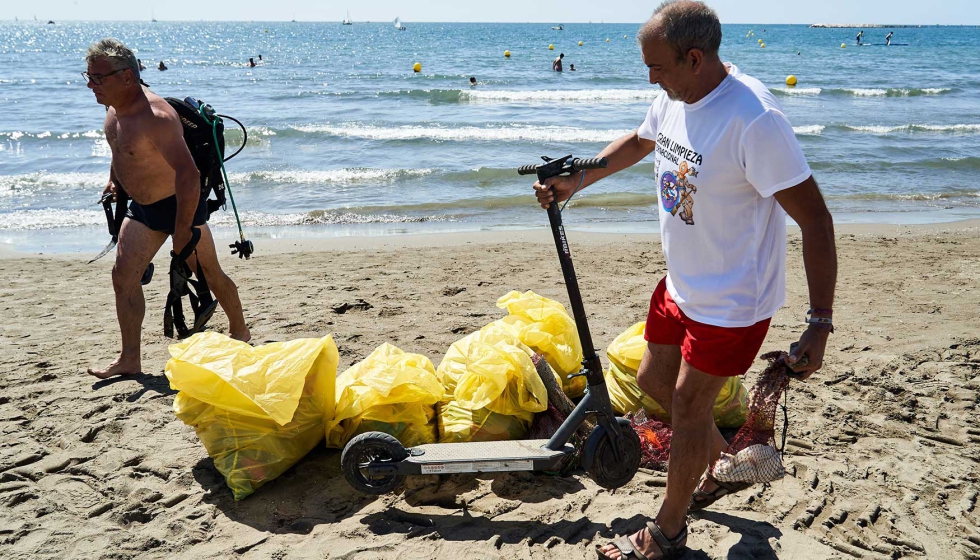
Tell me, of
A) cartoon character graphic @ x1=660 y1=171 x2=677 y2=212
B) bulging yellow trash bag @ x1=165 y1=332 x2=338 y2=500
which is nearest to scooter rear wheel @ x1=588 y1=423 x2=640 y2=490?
cartoon character graphic @ x1=660 y1=171 x2=677 y2=212

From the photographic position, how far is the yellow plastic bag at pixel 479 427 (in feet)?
10.4

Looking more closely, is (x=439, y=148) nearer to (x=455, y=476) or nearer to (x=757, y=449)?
(x=455, y=476)

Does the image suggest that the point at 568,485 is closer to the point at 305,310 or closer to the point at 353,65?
the point at 305,310

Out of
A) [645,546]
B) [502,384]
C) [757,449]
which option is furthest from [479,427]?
[757,449]

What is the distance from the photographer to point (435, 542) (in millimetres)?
2666

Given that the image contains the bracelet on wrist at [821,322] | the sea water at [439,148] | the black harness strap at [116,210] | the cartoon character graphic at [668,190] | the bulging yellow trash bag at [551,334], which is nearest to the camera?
the bracelet on wrist at [821,322]

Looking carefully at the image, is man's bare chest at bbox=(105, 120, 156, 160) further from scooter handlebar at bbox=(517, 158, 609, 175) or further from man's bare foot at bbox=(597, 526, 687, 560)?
man's bare foot at bbox=(597, 526, 687, 560)

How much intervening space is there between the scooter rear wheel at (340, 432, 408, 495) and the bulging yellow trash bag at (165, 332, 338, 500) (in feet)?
1.03

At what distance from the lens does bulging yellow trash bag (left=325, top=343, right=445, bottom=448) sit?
3148 mm

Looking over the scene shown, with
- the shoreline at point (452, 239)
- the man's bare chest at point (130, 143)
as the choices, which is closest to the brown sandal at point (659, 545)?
the man's bare chest at point (130, 143)

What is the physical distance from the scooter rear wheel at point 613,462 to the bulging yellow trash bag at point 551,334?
0.80 meters

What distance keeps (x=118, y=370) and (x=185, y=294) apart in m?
0.61

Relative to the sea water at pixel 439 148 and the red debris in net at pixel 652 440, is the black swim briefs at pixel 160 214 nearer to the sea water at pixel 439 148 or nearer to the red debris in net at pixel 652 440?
the red debris in net at pixel 652 440

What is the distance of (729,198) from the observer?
2133 millimetres
